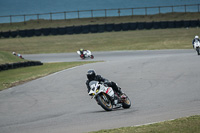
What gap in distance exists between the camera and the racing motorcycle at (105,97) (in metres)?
9.59

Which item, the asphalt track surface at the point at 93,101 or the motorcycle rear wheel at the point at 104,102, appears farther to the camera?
the motorcycle rear wheel at the point at 104,102

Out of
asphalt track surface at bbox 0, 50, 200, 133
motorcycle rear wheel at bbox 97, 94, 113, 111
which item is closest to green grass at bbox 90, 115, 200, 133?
asphalt track surface at bbox 0, 50, 200, 133

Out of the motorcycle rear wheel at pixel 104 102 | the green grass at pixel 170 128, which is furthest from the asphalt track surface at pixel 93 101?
the green grass at pixel 170 128

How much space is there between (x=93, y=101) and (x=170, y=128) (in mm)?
4914

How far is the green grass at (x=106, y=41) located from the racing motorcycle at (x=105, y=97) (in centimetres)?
2672

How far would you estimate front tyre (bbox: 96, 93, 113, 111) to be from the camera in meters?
9.59

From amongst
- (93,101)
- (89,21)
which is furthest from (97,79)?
(89,21)

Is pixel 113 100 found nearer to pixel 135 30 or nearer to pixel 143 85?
pixel 143 85

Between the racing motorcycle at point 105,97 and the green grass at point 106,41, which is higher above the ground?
the green grass at point 106,41

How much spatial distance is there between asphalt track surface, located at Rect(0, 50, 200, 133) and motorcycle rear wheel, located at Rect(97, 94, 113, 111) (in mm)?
162

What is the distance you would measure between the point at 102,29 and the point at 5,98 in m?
34.3

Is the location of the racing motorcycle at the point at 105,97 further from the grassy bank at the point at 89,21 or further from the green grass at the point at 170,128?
the grassy bank at the point at 89,21

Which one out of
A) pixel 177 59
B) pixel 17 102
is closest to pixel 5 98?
pixel 17 102

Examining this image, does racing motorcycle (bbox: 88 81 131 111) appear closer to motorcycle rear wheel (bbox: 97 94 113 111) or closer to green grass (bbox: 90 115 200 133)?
motorcycle rear wheel (bbox: 97 94 113 111)
